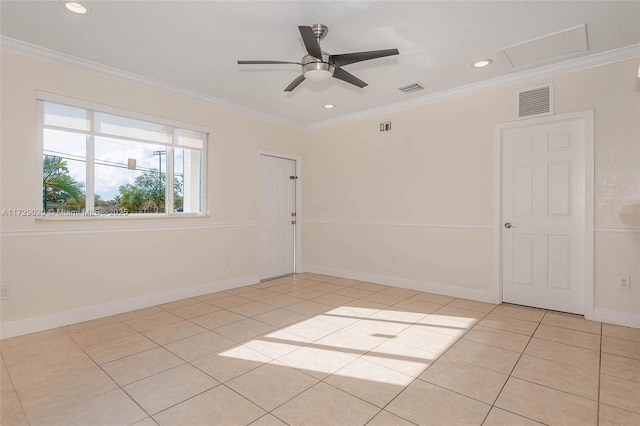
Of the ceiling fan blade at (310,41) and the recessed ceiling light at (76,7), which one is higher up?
the recessed ceiling light at (76,7)

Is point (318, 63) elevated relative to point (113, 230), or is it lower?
elevated

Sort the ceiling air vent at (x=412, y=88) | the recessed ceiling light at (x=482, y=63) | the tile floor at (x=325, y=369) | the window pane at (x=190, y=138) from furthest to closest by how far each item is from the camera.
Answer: the window pane at (x=190, y=138), the ceiling air vent at (x=412, y=88), the recessed ceiling light at (x=482, y=63), the tile floor at (x=325, y=369)

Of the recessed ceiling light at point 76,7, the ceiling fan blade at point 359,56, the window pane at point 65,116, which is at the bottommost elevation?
the window pane at point 65,116

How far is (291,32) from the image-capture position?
9.77 ft

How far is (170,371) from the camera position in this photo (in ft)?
8.02

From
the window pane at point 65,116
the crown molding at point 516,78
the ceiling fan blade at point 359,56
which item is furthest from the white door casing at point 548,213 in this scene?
the window pane at point 65,116

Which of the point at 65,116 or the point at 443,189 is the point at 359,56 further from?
the point at 65,116

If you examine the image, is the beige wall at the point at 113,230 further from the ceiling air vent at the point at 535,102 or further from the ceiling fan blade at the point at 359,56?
the ceiling air vent at the point at 535,102

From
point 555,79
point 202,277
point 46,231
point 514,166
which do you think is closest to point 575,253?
point 514,166

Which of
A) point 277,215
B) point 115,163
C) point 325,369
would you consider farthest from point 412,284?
point 115,163

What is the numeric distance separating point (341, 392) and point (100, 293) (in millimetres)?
3047

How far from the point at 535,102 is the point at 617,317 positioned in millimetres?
2510

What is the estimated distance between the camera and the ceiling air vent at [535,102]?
148 inches

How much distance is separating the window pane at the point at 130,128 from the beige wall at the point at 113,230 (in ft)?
0.55
